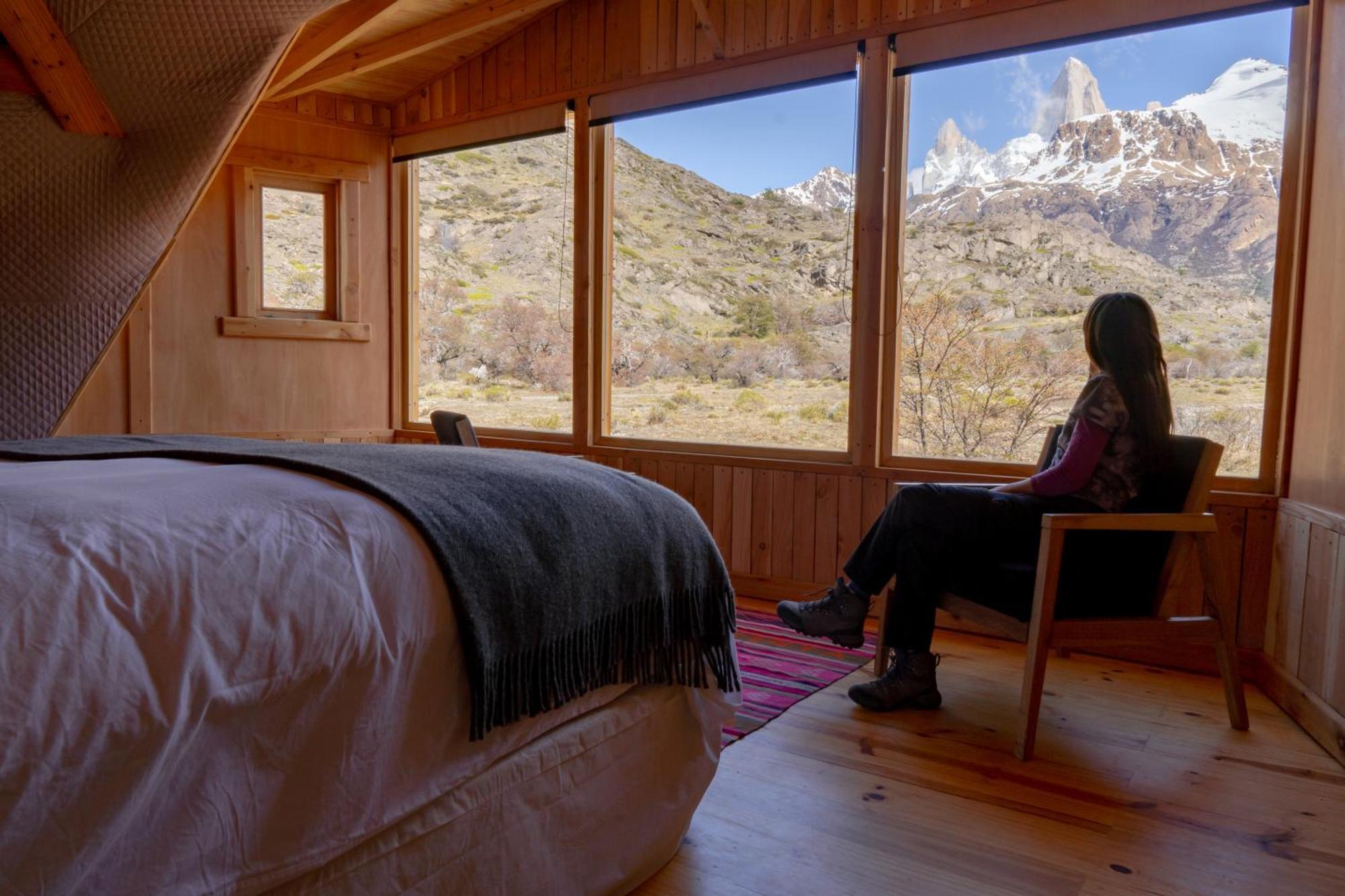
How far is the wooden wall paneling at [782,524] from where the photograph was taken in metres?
3.71

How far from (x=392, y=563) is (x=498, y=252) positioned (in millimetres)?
3791

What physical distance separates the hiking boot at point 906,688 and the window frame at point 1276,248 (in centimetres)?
98

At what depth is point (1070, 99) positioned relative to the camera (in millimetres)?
3145

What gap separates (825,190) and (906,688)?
6.65 ft

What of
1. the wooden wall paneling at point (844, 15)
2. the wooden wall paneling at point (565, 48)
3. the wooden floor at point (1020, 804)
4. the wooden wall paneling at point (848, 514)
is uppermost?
the wooden wall paneling at point (565, 48)

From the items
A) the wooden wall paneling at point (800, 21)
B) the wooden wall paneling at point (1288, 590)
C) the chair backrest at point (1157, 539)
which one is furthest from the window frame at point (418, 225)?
the wooden wall paneling at point (1288, 590)

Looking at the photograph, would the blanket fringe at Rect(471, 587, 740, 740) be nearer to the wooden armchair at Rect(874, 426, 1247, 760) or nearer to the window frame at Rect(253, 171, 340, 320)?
the wooden armchair at Rect(874, 426, 1247, 760)

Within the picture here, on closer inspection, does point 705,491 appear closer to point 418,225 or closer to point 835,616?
point 835,616

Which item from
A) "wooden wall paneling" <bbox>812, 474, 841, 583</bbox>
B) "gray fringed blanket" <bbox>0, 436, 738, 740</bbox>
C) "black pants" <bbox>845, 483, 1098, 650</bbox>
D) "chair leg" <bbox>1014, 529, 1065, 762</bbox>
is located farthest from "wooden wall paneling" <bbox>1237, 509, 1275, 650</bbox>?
"gray fringed blanket" <bbox>0, 436, 738, 740</bbox>

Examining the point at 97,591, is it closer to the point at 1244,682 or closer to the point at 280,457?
the point at 280,457

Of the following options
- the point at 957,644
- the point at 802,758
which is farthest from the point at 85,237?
the point at 957,644

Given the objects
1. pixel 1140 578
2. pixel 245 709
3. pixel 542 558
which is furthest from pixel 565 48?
pixel 245 709

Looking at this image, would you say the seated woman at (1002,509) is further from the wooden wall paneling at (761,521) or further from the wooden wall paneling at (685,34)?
the wooden wall paneling at (685,34)

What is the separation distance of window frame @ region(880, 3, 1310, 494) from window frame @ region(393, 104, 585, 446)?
150 centimetres
